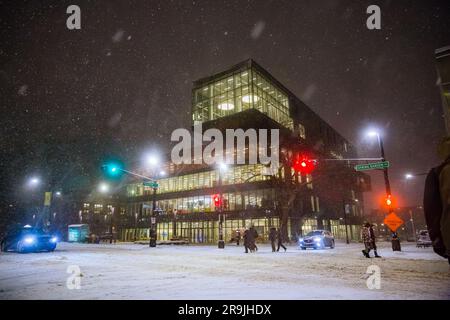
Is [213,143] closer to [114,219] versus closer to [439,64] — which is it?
[114,219]

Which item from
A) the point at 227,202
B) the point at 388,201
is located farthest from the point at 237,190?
the point at 388,201

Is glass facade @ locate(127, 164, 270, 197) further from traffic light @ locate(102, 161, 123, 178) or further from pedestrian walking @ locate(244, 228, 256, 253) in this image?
traffic light @ locate(102, 161, 123, 178)

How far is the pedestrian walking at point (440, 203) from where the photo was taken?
3283 millimetres

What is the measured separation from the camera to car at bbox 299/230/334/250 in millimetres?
24031

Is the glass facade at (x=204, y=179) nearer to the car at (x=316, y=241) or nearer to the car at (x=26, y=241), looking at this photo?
the car at (x=316, y=241)

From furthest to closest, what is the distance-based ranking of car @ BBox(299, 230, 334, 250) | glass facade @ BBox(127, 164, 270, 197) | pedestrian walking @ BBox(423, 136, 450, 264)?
glass facade @ BBox(127, 164, 270, 197)
car @ BBox(299, 230, 334, 250)
pedestrian walking @ BBox(423, 136, 450, 264)

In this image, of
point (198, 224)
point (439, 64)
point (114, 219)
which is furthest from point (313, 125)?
point (439, 64)

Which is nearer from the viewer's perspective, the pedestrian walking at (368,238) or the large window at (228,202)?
the pedestrian walking at (368,238)

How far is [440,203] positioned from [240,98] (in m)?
45.3

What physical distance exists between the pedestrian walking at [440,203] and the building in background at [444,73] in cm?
704

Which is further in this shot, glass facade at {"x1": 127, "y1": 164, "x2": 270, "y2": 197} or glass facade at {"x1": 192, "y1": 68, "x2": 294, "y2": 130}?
glass facade at {"x1": 192, "y1": 68, "x2": 294, "y2": 130}

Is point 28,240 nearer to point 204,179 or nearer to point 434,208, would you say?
point 434,208

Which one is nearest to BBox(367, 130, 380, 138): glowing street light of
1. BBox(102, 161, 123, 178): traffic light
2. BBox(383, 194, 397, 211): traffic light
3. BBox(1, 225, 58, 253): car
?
BBox(383, 194, 397, 211): traffic light

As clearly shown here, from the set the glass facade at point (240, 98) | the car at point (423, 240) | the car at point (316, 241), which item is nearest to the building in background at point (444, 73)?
the car at point (316, 241)
